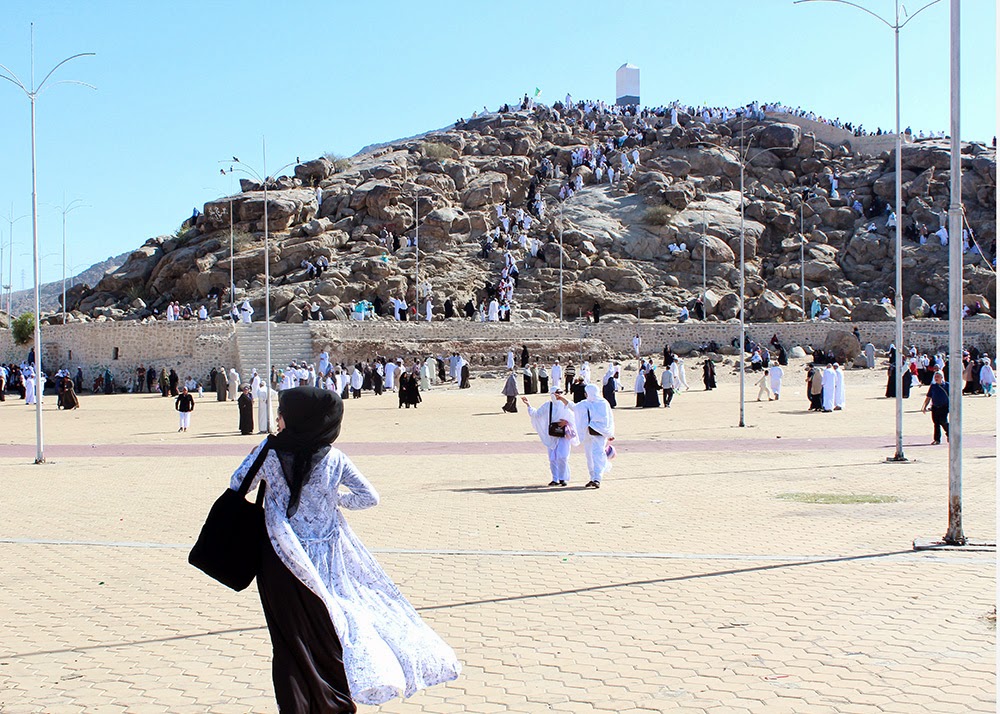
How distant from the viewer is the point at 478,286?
195 feet

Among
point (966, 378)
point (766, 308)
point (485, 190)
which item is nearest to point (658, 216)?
point (485, 190)

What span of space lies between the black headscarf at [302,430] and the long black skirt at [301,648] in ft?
1.03

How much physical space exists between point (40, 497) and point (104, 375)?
114ft

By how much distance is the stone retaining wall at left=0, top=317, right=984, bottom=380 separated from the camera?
4506cm

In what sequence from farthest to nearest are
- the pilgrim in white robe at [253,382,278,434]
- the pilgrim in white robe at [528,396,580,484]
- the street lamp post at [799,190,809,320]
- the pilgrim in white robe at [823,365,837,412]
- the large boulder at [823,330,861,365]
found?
the street lamp post at [799,190,809,320] < the large boulder at [823,330,861,365] < the pilgrim in white robe at [823,365,837,412] < the pilgrim in white robe at [253,382,278,434] < the pilgrim in white robe at [528,396,580,484]

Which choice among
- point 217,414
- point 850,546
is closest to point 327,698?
point 850,546

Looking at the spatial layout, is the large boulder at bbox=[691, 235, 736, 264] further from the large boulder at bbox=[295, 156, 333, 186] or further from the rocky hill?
the large boulder at bbox=[295, 156, 333, 186]

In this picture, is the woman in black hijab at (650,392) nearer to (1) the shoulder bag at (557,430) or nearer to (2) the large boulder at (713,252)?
(1) the shoulder bag at (557,430)

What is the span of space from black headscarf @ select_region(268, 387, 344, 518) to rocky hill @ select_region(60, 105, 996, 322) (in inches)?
1825

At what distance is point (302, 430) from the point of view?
14.3ft

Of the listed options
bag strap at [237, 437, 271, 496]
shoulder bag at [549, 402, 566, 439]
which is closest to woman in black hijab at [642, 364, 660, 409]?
shoulder bag at [549, 402, 566, 439]

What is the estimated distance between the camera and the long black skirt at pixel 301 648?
4.10 metres

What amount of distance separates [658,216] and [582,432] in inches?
2170

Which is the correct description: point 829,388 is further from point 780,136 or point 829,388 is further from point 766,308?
point 780,136
